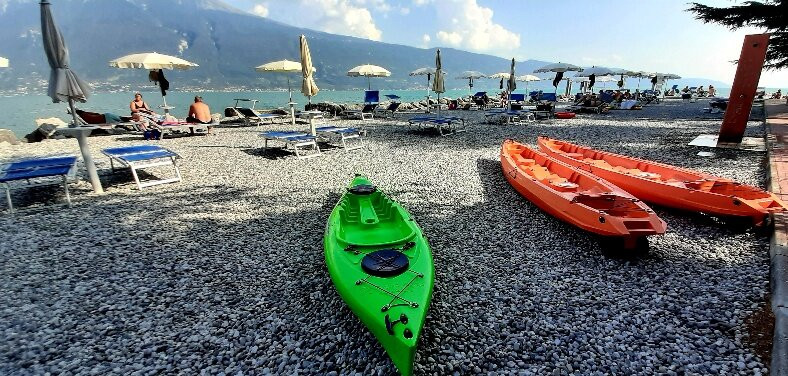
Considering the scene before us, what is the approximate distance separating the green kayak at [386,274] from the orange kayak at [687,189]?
15.9 feet

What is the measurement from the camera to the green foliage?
17766 mm

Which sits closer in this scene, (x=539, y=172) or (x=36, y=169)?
(x=36, y=169)

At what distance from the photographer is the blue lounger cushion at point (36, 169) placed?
617 centimetres

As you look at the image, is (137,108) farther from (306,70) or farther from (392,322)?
(392,322)

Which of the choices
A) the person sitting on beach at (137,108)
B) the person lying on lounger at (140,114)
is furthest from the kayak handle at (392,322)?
the person sitting on beach at (137,108)

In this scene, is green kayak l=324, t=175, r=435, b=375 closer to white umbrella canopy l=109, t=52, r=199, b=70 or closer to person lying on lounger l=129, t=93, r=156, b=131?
white umbrella canopy l=109, t=52, r=199, b=70

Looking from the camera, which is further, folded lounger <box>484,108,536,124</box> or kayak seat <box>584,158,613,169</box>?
folded lounger <box>484,108,536,124</box>

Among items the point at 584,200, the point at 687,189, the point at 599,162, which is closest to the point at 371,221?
the point at 584,200

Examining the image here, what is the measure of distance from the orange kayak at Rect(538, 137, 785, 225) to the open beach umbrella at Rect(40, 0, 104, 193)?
10517mm

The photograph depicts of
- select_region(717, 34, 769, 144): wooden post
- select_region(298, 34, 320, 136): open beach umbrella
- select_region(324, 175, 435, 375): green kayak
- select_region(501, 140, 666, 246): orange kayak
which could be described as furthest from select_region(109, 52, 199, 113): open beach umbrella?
select_region(717, 34, 769, 144): wooden post

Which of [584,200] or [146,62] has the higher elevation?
[146,62]

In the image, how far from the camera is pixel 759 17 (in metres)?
18.6

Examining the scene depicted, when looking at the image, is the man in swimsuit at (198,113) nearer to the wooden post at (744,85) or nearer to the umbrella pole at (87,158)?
the umbrella pole at (87,158)

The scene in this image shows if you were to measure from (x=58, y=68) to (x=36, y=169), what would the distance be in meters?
1.96
